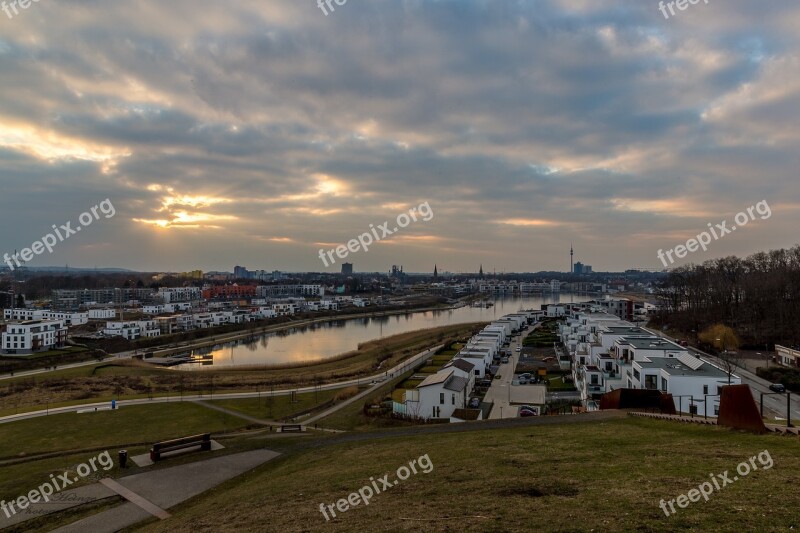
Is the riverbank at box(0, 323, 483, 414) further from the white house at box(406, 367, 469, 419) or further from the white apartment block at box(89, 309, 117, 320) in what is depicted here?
the white apartment block at box(89, 309, 117, 320)

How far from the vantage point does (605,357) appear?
2870 cm

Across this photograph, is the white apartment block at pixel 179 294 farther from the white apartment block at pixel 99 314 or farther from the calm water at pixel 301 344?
the calm water at pixel 301 344

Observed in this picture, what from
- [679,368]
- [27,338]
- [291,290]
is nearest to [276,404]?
[679,368]

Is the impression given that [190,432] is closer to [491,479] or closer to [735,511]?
[491,479]

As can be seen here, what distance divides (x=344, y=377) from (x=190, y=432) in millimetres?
15894

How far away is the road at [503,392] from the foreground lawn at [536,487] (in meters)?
10.0

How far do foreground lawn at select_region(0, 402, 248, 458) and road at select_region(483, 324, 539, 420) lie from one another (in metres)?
11.3

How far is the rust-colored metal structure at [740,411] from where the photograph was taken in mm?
8422

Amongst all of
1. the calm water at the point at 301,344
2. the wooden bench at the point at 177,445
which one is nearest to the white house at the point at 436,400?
the wooden bench at the point at 177,445

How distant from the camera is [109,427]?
1955cm

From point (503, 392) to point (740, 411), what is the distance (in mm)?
18802

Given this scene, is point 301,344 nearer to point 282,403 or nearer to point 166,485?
point 282,403

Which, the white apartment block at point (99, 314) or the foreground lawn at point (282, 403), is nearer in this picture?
the foreground lawn at point (282, 403)

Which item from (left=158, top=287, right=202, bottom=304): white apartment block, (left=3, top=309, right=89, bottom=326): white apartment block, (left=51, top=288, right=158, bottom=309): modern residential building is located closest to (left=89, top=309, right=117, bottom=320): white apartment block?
(left=3, top=309, right=89, bottom=326): white apartment block
